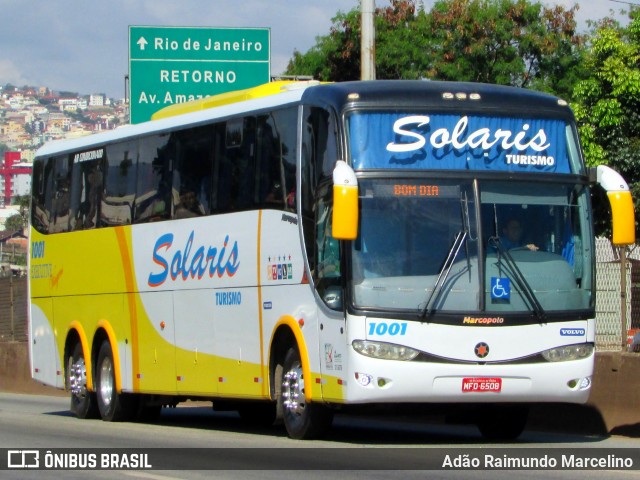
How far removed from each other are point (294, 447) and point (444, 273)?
2302 mm

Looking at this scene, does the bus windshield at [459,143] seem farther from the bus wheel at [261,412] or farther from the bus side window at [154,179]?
the bus wheel at [261,412]

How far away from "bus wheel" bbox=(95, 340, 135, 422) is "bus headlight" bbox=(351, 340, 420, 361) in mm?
7106

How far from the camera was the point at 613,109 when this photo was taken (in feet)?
101

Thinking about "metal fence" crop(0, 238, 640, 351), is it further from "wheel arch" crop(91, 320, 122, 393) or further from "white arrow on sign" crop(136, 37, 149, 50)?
"white arrow on sign" crop(136, 37, 149, 50)

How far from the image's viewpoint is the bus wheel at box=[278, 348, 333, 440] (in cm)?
1459

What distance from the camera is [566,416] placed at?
16625 millimetres

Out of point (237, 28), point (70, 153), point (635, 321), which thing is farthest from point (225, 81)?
point (635, 321)

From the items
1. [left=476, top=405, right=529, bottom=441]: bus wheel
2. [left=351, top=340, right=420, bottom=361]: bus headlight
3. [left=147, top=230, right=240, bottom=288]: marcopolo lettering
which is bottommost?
[left=476, top=405, right=529, bottom=441]: bus wheel

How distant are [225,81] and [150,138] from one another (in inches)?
326

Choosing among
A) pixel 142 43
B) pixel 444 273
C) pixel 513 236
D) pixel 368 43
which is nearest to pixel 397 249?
pixel 444 273

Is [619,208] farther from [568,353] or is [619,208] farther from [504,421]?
[504,421]

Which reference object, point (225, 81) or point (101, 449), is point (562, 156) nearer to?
point (101, 449)

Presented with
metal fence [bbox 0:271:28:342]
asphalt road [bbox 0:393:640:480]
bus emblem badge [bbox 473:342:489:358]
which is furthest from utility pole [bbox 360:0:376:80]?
metal fence [bbox 0:271:28:342]

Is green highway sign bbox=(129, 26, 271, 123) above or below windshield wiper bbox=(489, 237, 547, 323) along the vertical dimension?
above
